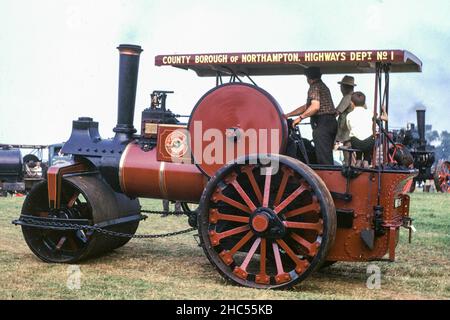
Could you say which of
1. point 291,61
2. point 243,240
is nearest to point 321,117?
point 291,61

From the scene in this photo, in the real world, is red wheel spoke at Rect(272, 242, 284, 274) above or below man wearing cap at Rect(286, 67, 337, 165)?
below

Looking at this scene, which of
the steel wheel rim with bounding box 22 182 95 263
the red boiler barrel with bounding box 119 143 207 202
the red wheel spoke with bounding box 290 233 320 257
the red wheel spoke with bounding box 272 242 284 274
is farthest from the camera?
the steel wheel rim with bounding box 22 182 95 263

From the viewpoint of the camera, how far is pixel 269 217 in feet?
18.6

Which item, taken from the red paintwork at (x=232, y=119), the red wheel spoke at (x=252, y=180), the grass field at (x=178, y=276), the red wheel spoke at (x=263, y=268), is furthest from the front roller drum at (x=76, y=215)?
the red wheel spoke at (x=263, y=268)

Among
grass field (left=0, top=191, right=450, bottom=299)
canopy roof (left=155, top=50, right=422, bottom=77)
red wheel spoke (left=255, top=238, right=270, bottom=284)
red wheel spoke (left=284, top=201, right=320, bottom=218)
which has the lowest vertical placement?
grass field (left=0, top=191, right=450, bottom=299)

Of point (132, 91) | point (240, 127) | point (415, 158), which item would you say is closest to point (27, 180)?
point (415, 158)

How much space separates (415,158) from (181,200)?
14.2m

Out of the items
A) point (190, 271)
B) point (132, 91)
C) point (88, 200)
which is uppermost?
point (132, 91)

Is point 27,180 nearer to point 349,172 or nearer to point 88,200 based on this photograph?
point 88,200

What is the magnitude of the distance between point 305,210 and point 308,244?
271mm

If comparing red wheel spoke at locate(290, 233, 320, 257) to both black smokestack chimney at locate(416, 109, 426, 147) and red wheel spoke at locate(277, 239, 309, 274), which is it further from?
black smokestack chimney at locate(416, 109, 426, 147)

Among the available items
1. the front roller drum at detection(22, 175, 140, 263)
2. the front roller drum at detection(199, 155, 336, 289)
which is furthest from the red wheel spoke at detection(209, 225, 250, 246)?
the front roller drum at detection(22, 175, 140, 263)

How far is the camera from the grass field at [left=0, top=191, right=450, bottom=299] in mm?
5406
